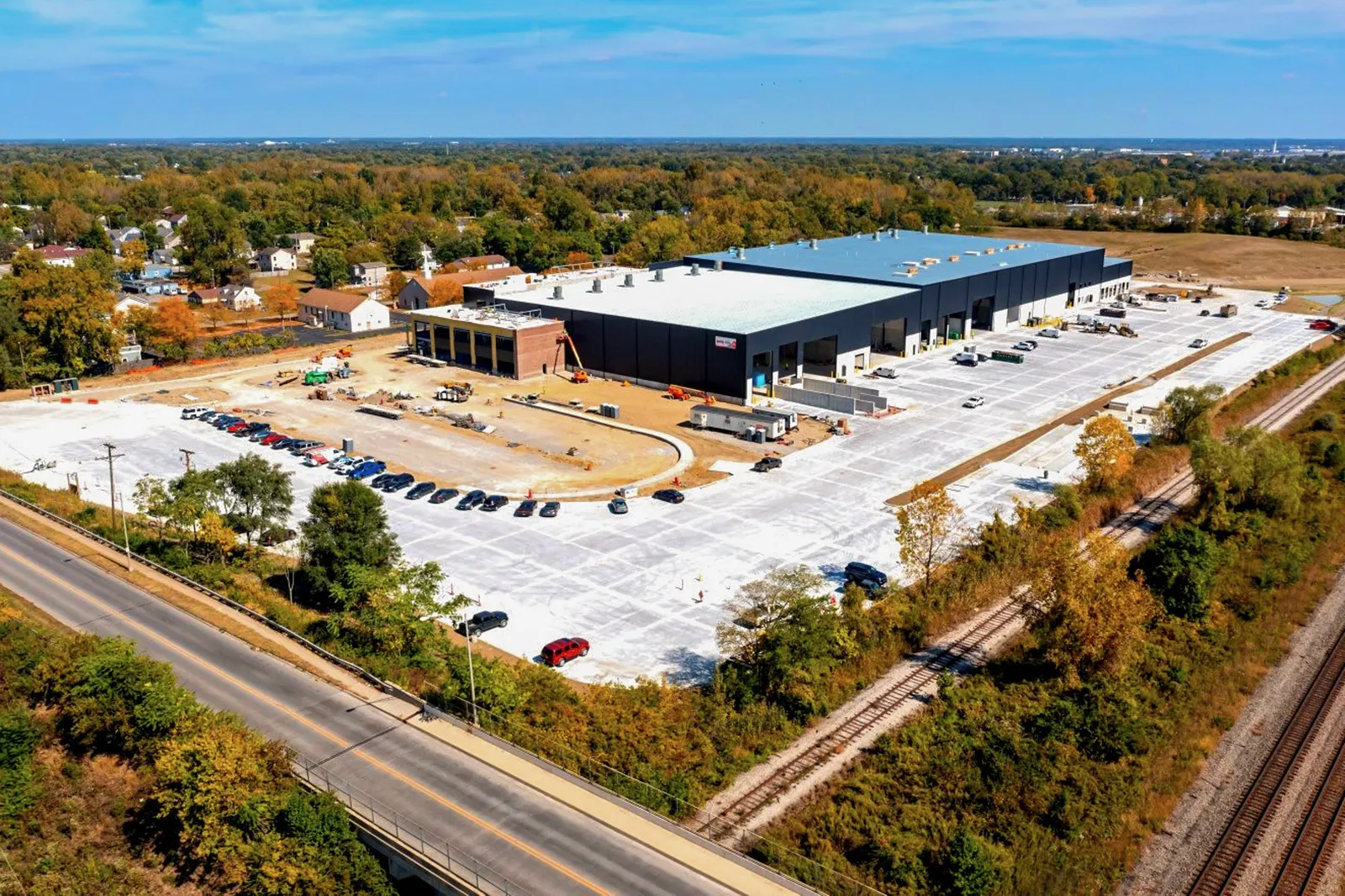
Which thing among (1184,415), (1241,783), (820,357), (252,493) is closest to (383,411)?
(252,493)

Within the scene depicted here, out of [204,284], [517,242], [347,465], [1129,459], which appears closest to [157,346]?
[347,465]

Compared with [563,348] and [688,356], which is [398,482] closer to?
[688,356]

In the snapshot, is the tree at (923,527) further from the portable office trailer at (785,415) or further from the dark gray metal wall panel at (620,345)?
the dark gray metal wall panel at (620,345)

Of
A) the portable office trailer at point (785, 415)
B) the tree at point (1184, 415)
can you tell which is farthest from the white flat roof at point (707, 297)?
the tree at point (1184, 415)

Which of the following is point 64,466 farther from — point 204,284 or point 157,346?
point 204,284

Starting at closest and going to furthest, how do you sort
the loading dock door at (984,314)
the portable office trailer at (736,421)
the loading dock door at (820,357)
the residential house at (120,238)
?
the portable office trailer at (736,421) → the loading dock door at (820,357) → the loading dock door at (984,314) → the residential house at (120,238)

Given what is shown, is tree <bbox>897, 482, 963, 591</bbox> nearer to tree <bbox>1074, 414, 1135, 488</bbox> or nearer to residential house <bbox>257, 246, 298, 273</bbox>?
tree <bbox>1074, 414, 1135, 488</bbox>
